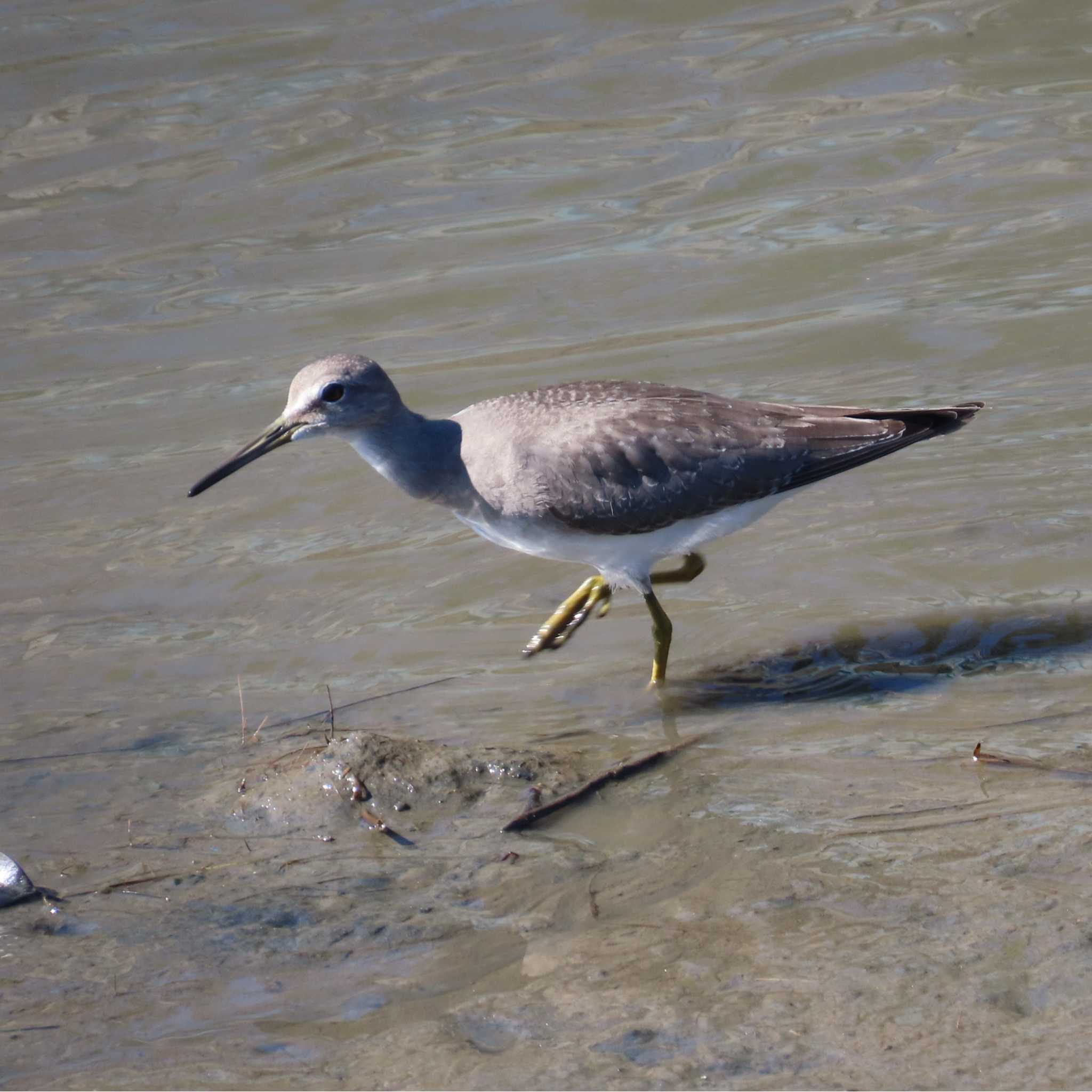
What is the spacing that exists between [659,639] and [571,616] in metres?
0.42

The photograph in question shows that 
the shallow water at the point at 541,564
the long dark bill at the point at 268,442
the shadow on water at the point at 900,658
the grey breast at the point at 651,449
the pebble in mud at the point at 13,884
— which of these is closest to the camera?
the shallow water at the point at 541,564

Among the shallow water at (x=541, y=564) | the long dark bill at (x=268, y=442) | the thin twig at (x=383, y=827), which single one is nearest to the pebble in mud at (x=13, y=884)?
the shallow water at (x=541, y=564)

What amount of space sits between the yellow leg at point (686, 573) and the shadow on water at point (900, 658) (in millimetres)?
637

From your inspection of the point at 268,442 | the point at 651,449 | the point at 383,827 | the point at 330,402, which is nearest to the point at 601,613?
the point at 651,449

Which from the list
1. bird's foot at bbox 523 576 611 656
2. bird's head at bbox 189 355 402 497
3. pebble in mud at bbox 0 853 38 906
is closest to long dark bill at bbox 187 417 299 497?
bird's head at bbox 189 355 402 497

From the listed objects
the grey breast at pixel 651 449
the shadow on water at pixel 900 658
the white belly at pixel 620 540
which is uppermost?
the grey breast at pixel 651 449

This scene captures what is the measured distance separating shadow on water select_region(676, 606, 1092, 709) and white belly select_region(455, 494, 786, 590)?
0.50m

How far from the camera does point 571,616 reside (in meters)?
5.86

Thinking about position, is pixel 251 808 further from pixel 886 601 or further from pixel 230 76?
pixel 230 76

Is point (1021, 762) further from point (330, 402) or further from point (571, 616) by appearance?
point (330, 402)

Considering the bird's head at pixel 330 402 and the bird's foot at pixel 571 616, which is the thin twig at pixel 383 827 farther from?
the bird's head at pixel 330 402

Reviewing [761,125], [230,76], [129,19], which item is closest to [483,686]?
[761,125]

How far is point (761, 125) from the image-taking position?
11.2 meters

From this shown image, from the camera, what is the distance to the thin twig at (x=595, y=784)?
4.25 m
